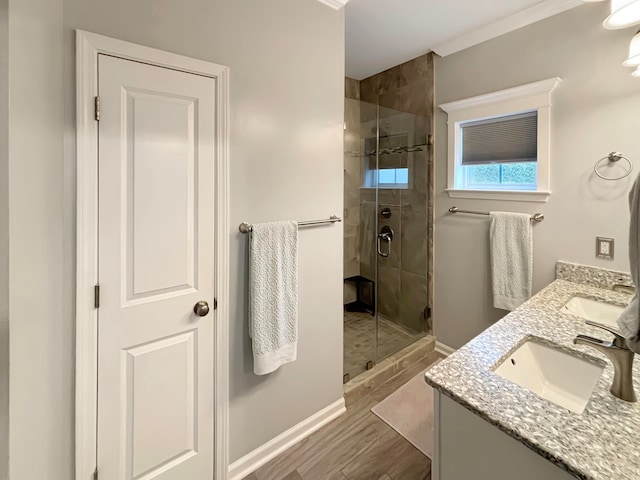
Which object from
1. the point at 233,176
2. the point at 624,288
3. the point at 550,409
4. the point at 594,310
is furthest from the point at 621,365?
the point at 233,176

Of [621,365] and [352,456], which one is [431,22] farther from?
[352,456]

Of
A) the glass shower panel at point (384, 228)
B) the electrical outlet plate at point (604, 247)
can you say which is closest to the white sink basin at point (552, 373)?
the electrical outlet plate at point (604, 247)

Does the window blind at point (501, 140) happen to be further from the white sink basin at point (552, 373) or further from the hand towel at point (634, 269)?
the hand towel at point (634, 269)

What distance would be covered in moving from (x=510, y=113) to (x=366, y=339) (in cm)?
214

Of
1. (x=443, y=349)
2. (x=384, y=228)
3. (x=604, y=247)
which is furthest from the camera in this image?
(x=384, y=228)

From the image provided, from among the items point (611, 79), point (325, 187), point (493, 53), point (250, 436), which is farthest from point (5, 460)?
point (493, 53)

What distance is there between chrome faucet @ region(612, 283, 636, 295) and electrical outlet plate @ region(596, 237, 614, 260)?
17 centimetres

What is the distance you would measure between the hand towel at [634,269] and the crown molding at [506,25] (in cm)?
183

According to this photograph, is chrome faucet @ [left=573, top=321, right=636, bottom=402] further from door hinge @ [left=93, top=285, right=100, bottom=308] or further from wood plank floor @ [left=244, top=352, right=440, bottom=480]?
door hinge @ [left=93, top=285, right=100, bottom=308]

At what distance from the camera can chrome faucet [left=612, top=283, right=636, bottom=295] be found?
69.1 inches

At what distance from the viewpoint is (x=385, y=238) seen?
2982 mm

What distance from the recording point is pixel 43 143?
3.35 feet

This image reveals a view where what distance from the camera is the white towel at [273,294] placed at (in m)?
1.55

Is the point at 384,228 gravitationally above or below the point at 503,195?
below
